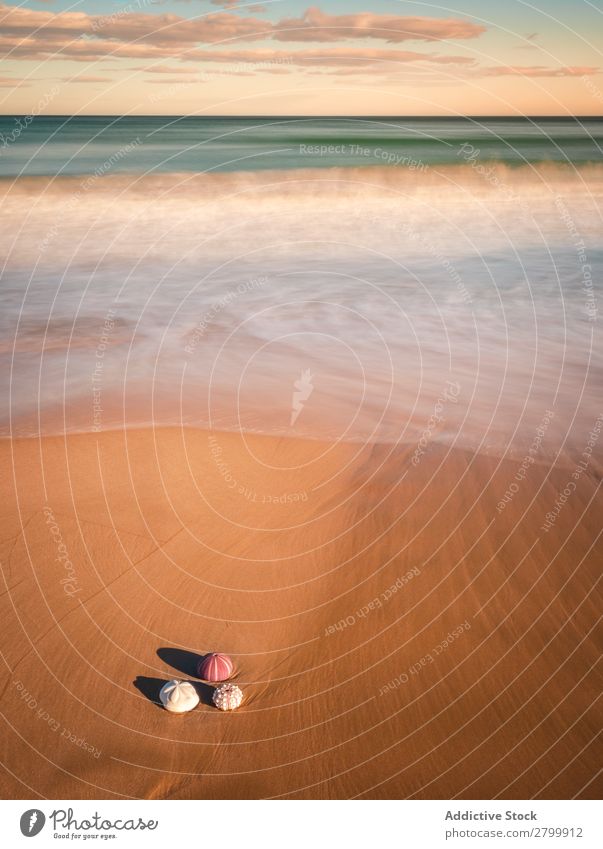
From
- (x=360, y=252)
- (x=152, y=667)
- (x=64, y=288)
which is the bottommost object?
(x=152, y=667)

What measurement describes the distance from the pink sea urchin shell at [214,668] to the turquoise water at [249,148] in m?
50.3

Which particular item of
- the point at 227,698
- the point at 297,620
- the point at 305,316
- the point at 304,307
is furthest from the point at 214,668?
the point at 304,307

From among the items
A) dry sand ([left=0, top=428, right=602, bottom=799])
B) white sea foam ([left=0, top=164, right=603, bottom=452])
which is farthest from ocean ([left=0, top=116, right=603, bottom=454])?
dry sand ([left=0, top=428, right=602, bottom=799])

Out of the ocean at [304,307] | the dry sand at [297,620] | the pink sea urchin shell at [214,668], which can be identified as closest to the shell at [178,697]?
the dry sand at [297,620]

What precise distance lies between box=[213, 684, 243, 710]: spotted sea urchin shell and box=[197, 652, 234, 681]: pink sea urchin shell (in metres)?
0.30

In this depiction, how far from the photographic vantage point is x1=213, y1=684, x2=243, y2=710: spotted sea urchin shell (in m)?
8.96

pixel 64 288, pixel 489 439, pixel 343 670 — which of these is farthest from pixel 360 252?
pixel 343 670

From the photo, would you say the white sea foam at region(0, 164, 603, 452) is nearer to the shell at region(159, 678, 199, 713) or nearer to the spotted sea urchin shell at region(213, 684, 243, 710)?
the spotted sea urchin shell at region(213, 684, 243, 710)

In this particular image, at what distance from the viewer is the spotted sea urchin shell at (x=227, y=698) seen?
29.4 feet

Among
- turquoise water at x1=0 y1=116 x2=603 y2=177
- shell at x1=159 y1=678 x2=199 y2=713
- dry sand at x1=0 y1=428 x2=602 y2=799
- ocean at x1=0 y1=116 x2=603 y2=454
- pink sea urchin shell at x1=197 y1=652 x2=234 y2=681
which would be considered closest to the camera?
dry sand at x1=0 y1=428 x2=602 y2=799

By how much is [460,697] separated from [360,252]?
24.3m

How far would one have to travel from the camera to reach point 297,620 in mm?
10383

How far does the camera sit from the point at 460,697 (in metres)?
9.37

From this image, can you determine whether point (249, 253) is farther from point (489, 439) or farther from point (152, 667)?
point (152, 667)
